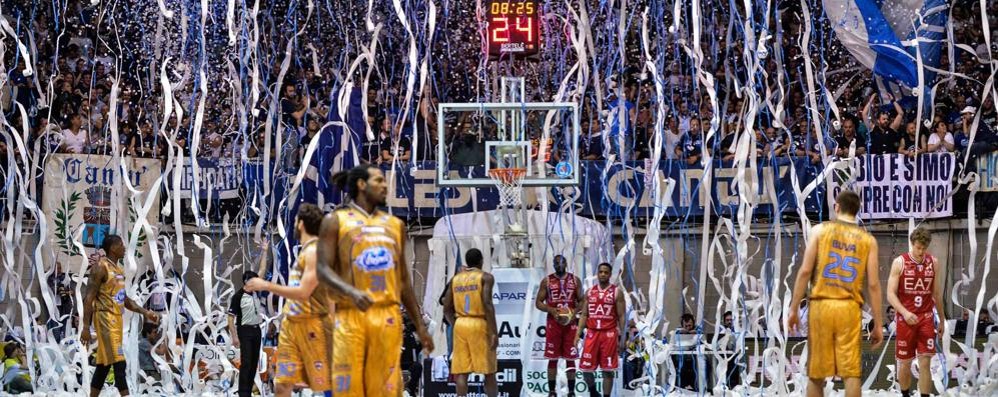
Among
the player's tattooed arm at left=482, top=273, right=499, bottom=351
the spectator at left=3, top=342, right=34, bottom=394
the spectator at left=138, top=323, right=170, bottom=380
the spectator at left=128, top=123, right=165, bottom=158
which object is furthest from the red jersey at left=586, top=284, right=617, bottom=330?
the spectator at left=128, top=123, right=165, bottom=158

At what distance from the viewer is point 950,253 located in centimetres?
1772

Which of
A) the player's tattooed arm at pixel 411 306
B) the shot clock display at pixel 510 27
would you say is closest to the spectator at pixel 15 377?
the shot clock display at pixel 510 27

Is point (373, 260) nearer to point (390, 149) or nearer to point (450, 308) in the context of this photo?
point (450, 308)

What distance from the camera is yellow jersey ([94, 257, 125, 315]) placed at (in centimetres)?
1191

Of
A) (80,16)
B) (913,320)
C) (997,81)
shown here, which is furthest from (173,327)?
(997,81)

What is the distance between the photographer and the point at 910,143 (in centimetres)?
1811

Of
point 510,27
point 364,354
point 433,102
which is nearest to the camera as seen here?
point 364,354

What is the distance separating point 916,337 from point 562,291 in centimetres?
324

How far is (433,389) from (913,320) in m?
4.33

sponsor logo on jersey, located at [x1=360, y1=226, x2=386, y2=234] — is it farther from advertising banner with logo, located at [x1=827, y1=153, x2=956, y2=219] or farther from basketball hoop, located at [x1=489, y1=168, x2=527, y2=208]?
advertising banner with logo, located at [x1=827, y1=153, x2=956, y2=219]

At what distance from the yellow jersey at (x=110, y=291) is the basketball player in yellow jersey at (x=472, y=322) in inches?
104

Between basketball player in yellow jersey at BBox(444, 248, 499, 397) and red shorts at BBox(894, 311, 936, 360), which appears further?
basketball player in yellow jersey at BBox(444, 248, 499, 397)

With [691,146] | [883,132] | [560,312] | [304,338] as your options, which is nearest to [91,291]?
[304,338]

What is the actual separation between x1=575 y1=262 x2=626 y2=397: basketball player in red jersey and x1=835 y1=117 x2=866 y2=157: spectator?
477cm
